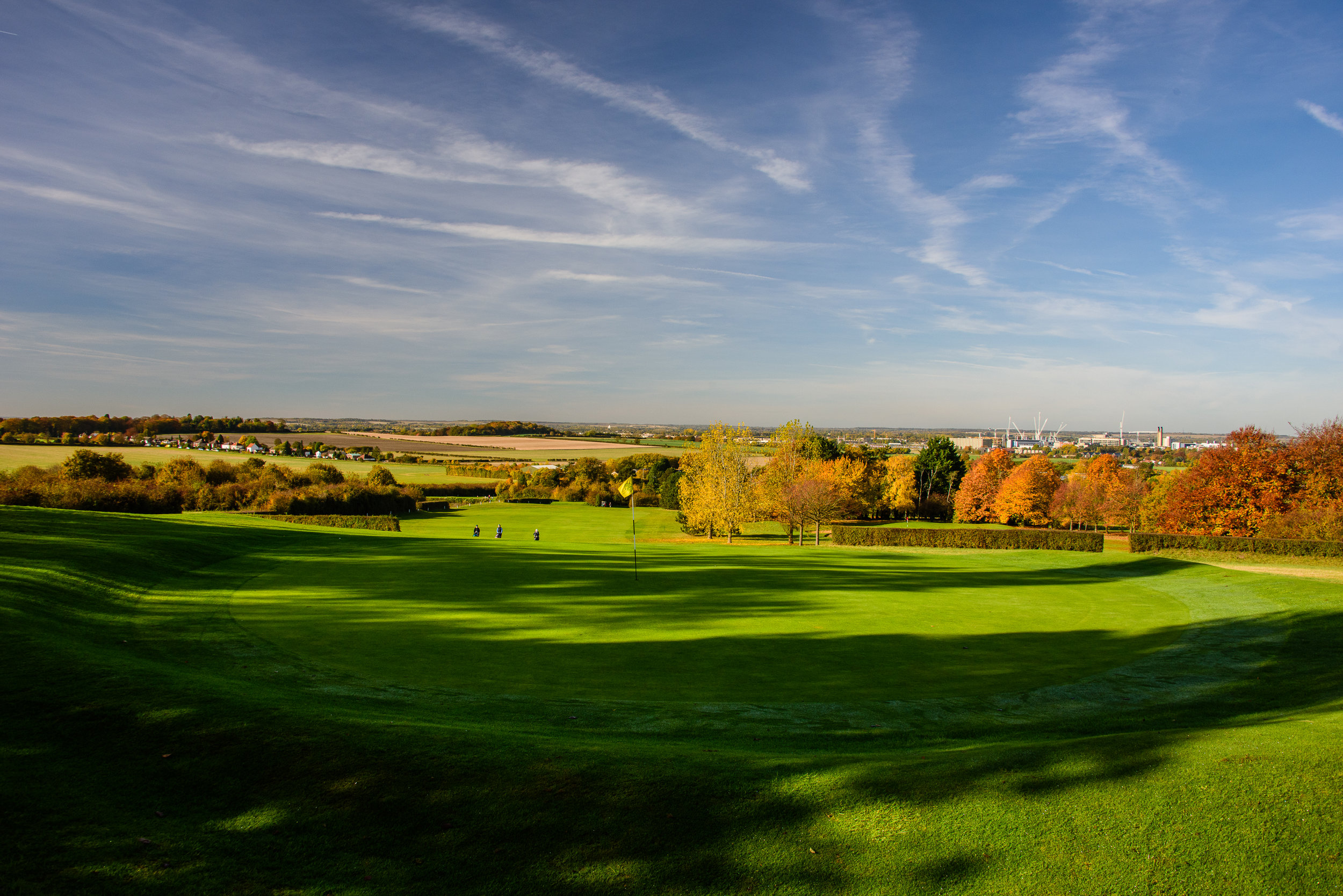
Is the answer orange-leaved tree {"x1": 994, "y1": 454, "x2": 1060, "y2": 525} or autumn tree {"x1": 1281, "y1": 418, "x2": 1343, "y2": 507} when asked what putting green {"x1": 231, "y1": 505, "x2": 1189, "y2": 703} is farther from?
orange-leaved tree {"x1": 994, "y1": 454, "x2": 1060, "y2": 525}

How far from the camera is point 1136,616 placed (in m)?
21.3

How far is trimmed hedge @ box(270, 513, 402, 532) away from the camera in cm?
5034

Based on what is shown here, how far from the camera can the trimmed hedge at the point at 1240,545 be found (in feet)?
110

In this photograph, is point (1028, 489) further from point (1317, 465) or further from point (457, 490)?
point (457, 490)

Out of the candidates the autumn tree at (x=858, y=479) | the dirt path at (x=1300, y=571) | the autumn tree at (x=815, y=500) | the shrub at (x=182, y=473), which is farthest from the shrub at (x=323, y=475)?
the dirt path at (x=1300, y=571)

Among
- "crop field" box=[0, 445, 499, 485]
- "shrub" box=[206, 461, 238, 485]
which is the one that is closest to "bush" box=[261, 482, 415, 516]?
"shrub" box=[206, 461, 238, 485]

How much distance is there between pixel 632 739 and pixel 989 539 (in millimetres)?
40862

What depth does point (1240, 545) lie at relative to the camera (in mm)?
36125

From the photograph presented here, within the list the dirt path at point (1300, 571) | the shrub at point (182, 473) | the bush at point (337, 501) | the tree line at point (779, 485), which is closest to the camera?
the dirt path at point (1300, 571)

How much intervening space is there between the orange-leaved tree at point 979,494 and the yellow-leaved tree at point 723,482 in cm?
3733

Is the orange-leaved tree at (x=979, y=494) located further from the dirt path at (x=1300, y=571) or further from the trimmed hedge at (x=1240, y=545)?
the dirt path at (x=1300, y=571)

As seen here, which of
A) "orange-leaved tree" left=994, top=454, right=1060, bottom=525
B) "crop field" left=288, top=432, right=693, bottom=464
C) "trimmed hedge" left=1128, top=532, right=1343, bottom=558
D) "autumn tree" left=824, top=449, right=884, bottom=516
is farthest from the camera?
"crop field" left=288, top=432, right=693, bottom=464

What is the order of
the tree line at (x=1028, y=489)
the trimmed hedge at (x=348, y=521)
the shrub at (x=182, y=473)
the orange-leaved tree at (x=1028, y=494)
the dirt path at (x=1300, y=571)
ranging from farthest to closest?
the orange-leaved tree at (x=1028, y=494) < the shrub at (x=182, y=473) < the trimmed hedge at (x=348, y=521) < the tree line at (x=1028, y=489) < the dirt path at (x=1300, y=571)

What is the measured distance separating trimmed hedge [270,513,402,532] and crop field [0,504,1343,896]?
29556mm
